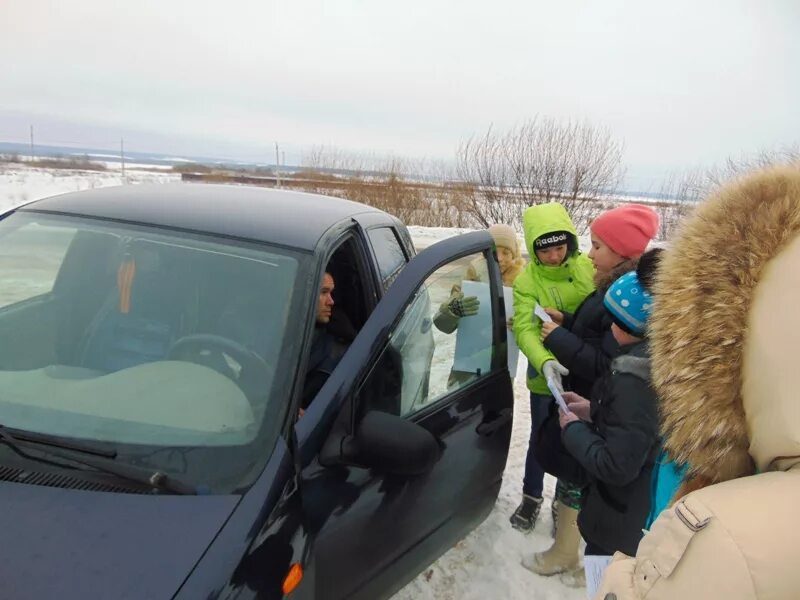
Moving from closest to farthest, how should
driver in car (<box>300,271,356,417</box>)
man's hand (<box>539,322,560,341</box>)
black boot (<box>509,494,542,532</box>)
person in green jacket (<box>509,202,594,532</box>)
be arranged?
driver in car (<box>300,271,356,417</box>) < man's hand (<box>539,322,560,341</box>) < person in green jacket (<box>509,202,594,532</box>) < black boot (<box>509,494,542,532</box>)

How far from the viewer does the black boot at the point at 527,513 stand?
9.98ft

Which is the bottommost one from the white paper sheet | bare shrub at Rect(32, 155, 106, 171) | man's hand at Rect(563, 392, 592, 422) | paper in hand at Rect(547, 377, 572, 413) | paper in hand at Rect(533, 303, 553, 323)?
the white paper sheet

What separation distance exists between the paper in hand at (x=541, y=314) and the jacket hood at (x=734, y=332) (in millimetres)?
1468

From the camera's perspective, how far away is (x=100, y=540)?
118 centimetres

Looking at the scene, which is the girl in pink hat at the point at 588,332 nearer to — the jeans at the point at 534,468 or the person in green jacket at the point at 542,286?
the person in green jacket at the point at 542,286

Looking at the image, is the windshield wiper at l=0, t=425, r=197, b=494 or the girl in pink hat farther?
the girl in pink hat

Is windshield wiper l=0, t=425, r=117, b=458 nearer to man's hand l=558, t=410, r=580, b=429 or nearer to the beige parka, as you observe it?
the beige parka

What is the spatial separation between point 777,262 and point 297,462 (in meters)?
1.22

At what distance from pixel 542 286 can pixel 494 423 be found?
0.80 metres

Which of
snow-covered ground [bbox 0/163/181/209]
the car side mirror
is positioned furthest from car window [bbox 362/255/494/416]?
Answer: snow-covered ground [bbox 0/163/181/209]

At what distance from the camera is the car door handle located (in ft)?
7.69

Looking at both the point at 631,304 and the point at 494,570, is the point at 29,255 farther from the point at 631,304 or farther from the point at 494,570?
the point at 494,570

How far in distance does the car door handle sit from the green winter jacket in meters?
0.27

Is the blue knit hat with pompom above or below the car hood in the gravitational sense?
above
